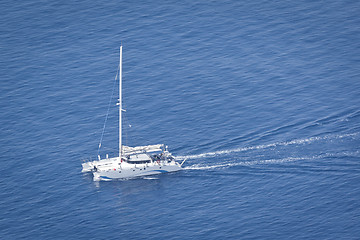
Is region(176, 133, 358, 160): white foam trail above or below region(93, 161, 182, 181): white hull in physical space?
below

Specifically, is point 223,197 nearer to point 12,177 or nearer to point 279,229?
point 279,229

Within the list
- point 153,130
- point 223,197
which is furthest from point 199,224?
point 153,130

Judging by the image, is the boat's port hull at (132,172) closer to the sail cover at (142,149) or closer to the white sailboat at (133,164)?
the white sailboat at (133,164)

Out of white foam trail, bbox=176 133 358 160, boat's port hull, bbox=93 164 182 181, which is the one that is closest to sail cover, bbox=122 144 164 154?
boat's port hull, bbox=93 164 182 181

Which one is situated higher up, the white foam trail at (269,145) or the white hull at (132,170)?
the white hull at (132,170)

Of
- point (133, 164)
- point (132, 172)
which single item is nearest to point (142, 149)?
point (133, 164)

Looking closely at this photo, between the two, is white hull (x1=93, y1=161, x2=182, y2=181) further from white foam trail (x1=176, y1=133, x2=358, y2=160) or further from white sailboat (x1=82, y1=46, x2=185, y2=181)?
white foam trail (x1=176, y1=133, x2=358, y2=160)

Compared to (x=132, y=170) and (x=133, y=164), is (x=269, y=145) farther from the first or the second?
(x=132, y=170)

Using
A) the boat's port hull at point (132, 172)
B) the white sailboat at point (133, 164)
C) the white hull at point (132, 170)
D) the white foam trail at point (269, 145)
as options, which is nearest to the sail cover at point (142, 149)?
the white sailboat at point (133, 164)
